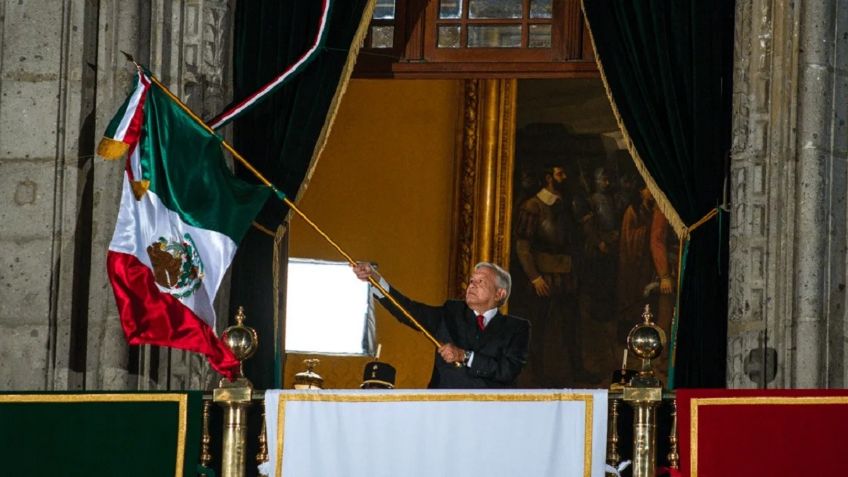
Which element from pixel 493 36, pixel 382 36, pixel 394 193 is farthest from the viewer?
pixel 394 193

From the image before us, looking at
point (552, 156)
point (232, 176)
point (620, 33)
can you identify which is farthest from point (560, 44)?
point (552, 156)

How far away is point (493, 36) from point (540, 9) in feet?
1.60

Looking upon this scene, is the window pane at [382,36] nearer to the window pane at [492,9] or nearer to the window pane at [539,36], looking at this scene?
the window pane at [492,9]

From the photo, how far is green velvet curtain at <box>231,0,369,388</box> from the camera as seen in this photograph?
932 centimetres

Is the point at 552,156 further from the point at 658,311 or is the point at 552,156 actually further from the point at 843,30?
the point at 843,30

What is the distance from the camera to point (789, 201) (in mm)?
8891

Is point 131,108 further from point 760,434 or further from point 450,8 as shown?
point 760,434

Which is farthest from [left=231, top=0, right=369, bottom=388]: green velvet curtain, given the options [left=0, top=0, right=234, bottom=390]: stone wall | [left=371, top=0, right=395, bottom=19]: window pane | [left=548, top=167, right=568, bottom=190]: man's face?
[left=548, top=167, right=568, bottom=190]: man's face

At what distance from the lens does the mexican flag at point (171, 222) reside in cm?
856

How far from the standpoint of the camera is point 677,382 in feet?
29.4

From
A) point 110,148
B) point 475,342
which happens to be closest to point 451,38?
point 475,342

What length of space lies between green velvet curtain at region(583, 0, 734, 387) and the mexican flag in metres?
1.90

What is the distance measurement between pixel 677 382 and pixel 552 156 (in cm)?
450

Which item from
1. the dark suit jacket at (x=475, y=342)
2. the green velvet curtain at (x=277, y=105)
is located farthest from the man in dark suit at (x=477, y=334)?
the green velvet curtain at (x=277, y=105)
